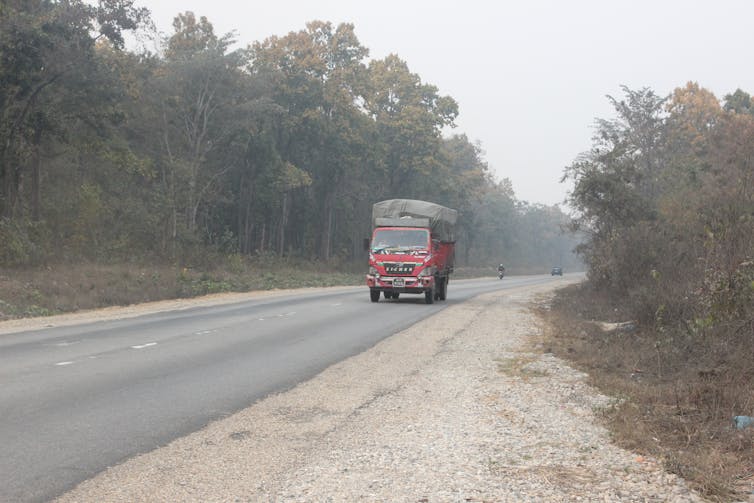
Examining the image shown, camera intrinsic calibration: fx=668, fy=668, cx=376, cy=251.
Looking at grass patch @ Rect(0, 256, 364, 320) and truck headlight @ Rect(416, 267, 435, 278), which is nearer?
grass patch @ Rect(0, 256, 364, 320)

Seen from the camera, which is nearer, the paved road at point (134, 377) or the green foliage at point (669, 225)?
the paved road at point (134, 377)

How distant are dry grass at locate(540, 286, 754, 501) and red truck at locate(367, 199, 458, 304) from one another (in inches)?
402

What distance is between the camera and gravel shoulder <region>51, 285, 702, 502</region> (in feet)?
16.0

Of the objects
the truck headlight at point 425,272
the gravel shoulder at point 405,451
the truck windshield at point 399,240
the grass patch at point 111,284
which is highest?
the truck windshield at point 399,240

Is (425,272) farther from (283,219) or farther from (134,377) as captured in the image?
(283,219)

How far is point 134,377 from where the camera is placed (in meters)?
9.05

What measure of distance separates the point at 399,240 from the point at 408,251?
2.04ft

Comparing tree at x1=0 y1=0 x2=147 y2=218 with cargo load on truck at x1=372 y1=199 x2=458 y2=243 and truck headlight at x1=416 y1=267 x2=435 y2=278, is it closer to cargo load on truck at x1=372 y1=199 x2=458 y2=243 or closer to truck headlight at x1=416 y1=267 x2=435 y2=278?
cargo load on truck at x1=372 y1=199 x2=458 y2=243

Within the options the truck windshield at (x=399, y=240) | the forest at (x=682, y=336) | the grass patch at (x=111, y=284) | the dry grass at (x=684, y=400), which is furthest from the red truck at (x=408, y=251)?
the dry grass at (x=684, y=400)

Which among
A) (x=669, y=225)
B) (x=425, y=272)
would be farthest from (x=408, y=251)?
(x=669, y=225)

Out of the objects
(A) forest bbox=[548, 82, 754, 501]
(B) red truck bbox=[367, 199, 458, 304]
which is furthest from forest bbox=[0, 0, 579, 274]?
(A) forest bbox=[548, 82, 754, 501]

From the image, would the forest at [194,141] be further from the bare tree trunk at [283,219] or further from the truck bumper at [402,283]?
the truck bumper at [402,283]

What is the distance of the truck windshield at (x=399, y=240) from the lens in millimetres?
23141

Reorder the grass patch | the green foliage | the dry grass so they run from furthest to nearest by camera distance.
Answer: the grass patch, the green foliage, the dry grass
